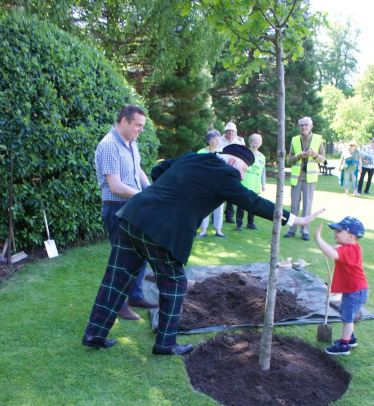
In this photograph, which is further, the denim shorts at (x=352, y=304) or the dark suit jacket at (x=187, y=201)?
the denim shorts at (x=352, y=304)

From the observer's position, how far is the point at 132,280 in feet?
11.2

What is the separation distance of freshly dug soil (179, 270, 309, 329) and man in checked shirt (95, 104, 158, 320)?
0.65 m

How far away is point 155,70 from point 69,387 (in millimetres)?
10035

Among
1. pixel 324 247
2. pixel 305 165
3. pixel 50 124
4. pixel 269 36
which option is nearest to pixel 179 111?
pixel 305 165

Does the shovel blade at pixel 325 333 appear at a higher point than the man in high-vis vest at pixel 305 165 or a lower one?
lower

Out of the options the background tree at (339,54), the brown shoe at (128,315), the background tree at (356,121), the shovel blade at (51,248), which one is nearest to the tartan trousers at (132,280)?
the brown shoe at (128,315)

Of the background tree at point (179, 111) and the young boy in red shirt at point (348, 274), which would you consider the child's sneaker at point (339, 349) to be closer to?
the young boy in red shirt at point (348, 274)

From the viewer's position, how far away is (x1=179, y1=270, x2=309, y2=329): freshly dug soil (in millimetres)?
4066

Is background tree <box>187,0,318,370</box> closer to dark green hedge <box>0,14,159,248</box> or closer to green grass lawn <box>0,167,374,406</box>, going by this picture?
green grass lawn <box>0,167,374,406</box>

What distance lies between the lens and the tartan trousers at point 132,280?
3.17 m

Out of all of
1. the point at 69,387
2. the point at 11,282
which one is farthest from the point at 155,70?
the point at 69,387

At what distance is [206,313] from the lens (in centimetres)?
420

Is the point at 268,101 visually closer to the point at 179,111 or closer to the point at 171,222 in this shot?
the point at 179,111

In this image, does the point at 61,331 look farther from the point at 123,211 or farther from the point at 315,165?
the point at 315,165
